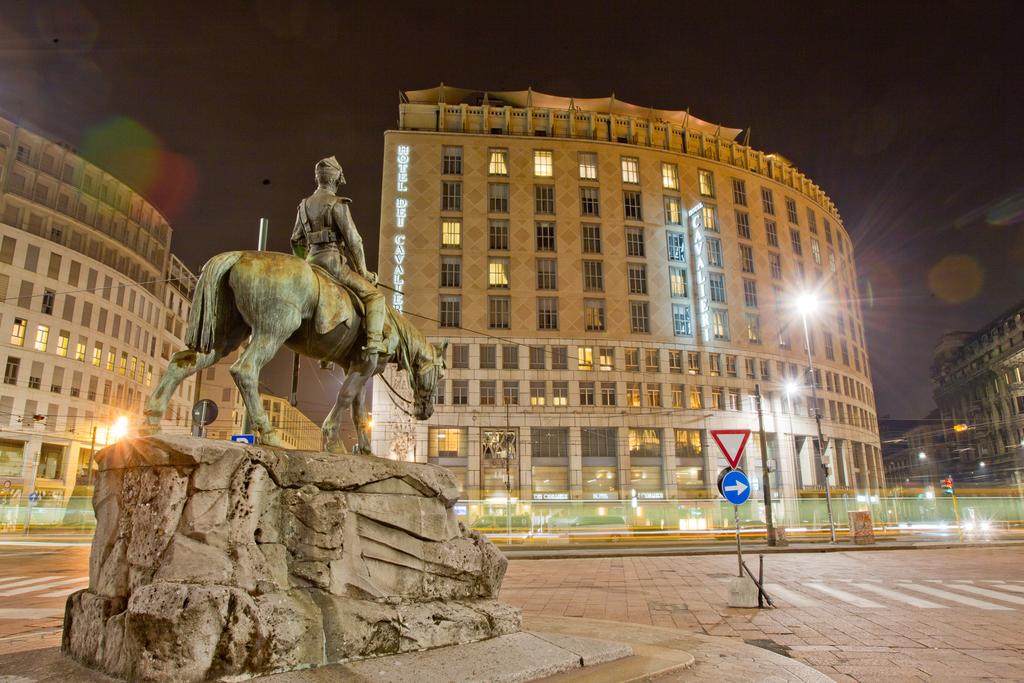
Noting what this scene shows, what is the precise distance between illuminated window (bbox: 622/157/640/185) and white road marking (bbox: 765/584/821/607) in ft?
164

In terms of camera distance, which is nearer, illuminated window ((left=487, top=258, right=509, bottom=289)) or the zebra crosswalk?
the zebra crosswalk

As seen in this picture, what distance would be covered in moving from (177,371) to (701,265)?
55804 mm

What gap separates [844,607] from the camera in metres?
9.96

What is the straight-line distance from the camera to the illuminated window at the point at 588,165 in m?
57.5

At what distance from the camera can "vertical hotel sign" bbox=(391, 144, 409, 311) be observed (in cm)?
5094

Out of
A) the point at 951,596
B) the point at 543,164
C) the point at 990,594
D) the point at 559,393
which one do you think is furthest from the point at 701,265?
the point at 951,596

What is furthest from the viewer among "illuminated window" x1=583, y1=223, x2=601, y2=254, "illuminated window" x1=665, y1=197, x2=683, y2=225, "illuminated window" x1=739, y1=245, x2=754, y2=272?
"illuminated window" x1=739, y1=245, x2=754, y2=272

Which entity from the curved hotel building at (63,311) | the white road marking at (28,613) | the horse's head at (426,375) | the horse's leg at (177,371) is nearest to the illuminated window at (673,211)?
the curved hotel building at (63,311)

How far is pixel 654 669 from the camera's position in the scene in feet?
16.6

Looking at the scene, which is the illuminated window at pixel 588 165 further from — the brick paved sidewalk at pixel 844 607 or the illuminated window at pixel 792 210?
the brick paved sidewalk at pixel 844 607

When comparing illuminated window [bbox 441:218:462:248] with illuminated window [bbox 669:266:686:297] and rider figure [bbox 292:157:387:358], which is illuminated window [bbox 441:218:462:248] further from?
rider figure [bbox 292:157:387:358]

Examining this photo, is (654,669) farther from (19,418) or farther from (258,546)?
(19,418)

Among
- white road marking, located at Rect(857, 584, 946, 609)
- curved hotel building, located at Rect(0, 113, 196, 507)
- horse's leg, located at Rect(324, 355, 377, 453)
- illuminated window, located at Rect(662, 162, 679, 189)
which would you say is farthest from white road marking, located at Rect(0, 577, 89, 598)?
illuminated window, located at Rect(662, 162, 679, 189)

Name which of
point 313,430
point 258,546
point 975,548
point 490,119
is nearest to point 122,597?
point 258,546
